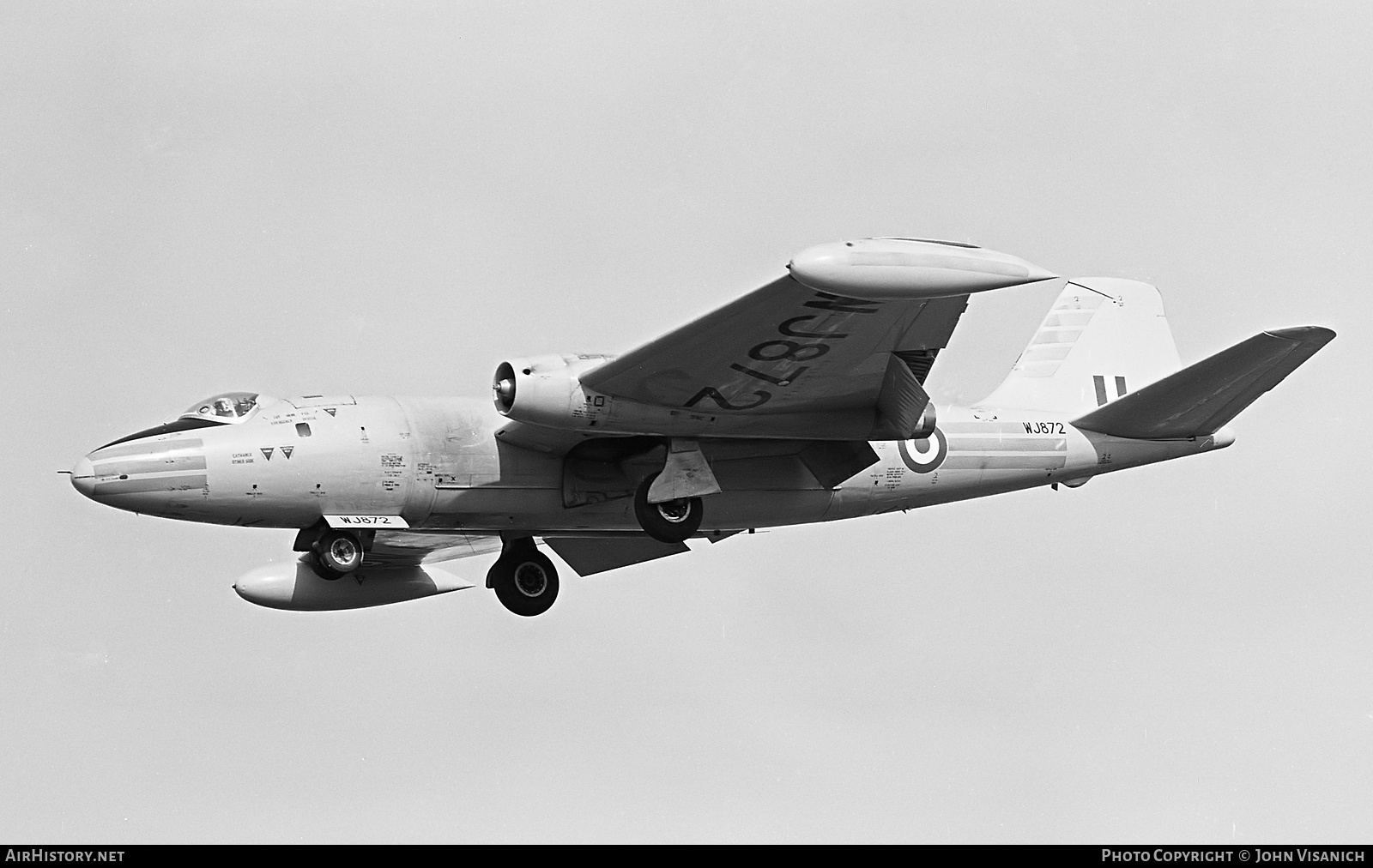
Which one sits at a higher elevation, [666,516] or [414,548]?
[414,548]

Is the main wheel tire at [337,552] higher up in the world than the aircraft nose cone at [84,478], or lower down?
lower down

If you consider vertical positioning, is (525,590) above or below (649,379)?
below

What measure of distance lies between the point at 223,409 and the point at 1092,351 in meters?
12.7

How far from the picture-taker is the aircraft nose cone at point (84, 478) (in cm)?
2219

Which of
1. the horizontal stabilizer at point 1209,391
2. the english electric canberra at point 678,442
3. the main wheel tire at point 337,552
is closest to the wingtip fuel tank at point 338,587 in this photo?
the english electric canberra at point 678,442

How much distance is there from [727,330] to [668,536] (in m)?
3.40

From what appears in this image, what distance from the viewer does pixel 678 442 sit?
23719 mm

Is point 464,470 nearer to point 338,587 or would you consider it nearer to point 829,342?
point 338,587

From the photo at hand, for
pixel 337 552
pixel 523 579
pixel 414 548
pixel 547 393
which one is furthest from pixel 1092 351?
pixel 337 552

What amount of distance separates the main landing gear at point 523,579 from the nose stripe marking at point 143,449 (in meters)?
5.16

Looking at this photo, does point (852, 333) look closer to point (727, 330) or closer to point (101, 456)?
point (727, 330)

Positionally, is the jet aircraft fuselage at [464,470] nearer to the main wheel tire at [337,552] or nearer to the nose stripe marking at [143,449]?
the nose stripe marking at [143,449]
